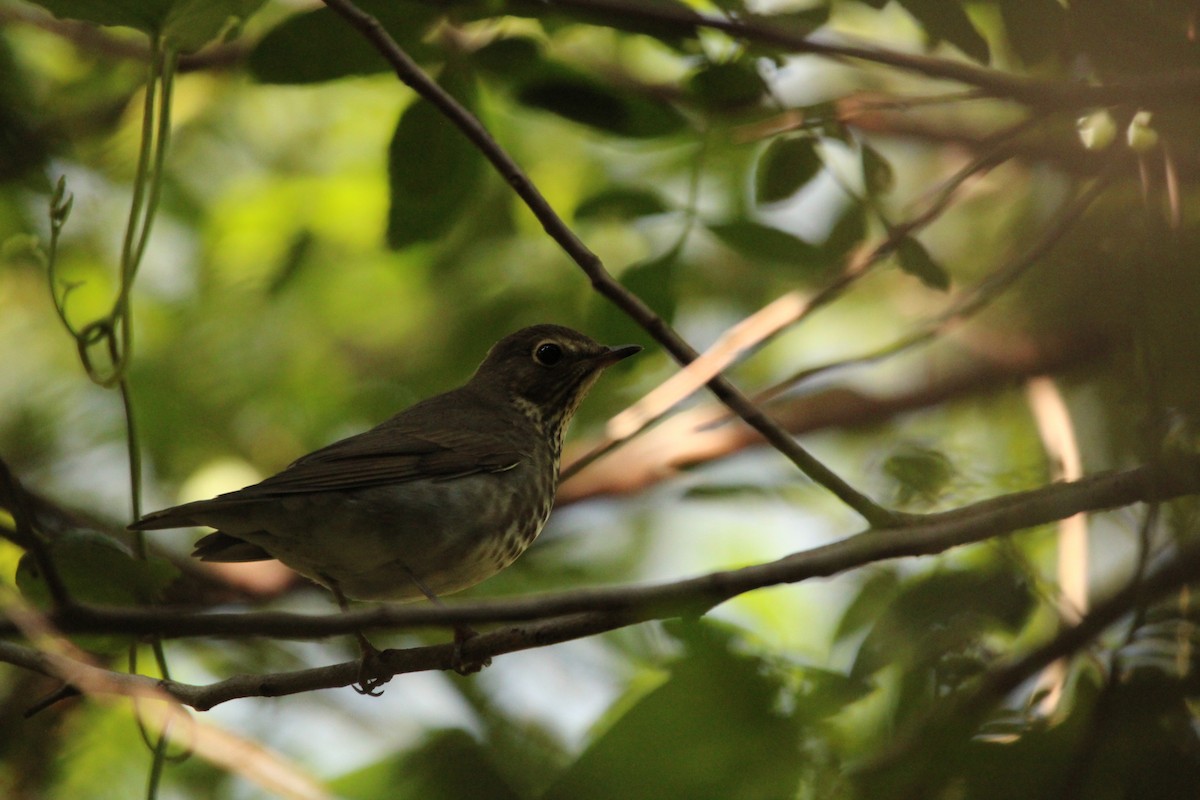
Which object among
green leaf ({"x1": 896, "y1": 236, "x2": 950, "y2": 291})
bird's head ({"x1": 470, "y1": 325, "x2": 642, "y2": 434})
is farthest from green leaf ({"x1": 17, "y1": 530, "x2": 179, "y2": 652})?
bird's head ({"x1": 470, "y1": 325, "x2": 642, "y2": 434})

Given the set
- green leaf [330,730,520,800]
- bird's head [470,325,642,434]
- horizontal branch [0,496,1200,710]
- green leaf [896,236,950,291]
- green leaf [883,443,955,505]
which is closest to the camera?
horizontal branch [0,496,1200,710]

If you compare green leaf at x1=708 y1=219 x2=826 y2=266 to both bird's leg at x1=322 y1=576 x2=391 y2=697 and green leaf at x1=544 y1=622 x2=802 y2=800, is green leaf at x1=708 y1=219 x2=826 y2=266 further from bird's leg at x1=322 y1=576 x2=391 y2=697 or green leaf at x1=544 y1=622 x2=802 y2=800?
green leaf at x1=544 y1=622 x2=802 y2=800

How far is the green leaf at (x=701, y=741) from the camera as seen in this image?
2.04 metres

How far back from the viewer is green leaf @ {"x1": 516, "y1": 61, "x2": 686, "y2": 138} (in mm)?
4141

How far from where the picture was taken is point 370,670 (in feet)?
12.2

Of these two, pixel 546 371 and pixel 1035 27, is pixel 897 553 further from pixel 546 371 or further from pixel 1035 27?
pixel 546 371

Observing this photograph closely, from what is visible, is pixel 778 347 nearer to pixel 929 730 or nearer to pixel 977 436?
pixel 977 436

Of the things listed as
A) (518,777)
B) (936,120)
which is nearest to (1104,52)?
(518,777)

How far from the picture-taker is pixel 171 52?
3471mm

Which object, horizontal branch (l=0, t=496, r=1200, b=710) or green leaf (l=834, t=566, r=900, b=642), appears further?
green leaf (l=834, t=566, r=900, b=642)

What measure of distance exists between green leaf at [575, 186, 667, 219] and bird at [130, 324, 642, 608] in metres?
0.52

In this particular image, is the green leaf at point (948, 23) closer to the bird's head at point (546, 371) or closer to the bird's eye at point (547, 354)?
the bird's head at point (546, 371)

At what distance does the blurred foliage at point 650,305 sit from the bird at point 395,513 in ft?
1.54

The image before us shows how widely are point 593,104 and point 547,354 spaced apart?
1.97 m
